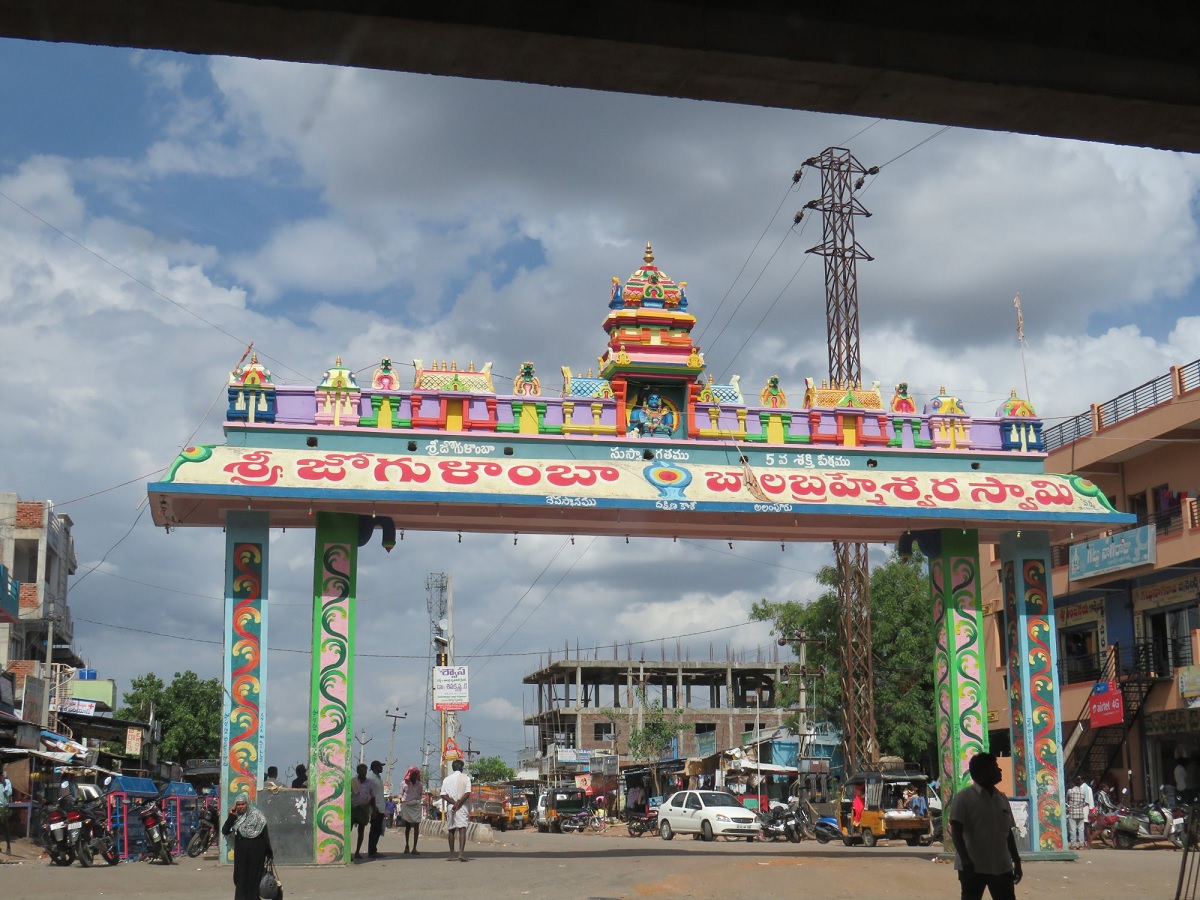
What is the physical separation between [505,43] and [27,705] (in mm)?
38085

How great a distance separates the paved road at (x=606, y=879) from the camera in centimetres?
1616

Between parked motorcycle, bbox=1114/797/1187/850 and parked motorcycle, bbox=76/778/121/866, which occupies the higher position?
parked motorcycle, bbox=76/778/121/866

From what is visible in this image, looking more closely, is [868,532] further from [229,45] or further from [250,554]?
[229,45]

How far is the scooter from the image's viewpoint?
114 feet

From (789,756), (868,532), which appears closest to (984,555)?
(789,756)

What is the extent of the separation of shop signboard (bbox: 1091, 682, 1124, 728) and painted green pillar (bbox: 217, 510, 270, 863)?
76.0ft

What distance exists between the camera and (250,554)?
67.9 feet

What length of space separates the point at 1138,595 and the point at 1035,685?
16.5m

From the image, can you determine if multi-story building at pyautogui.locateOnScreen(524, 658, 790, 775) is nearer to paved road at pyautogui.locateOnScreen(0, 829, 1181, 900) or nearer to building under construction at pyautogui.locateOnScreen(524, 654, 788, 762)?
building under construction at pyautogui.locateOnScreen(524, 654, 788, 762)

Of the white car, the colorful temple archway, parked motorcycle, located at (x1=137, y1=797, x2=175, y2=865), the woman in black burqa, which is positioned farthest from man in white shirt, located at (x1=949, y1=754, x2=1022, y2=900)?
the white car

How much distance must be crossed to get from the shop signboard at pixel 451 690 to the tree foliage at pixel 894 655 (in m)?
13.3

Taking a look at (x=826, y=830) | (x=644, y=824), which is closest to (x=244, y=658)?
(x=826, y=830)

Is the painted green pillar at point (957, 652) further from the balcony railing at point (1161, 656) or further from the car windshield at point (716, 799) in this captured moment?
the car windshield at point (716, 799)

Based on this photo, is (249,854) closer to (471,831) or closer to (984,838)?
(984,838)
